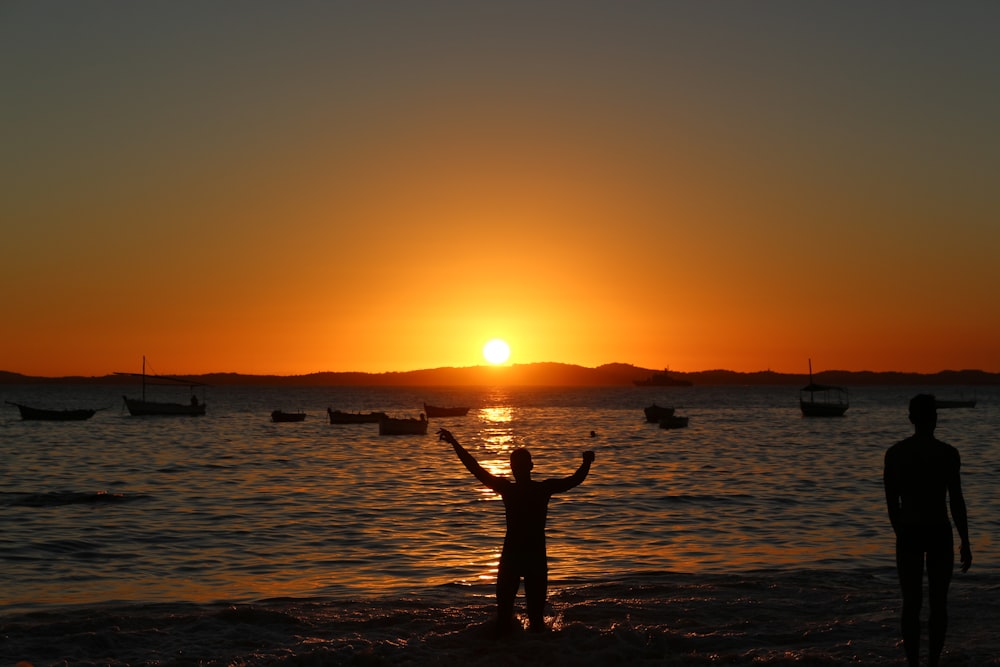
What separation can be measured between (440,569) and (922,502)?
1132 centimetres

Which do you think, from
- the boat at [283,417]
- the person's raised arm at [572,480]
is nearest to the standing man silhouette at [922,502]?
the person's raised arm at [572,480]

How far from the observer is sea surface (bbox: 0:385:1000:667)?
1184cm

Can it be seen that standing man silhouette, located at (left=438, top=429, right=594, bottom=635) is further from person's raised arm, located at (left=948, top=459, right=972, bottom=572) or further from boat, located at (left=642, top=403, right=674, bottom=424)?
boat, located at (left=642, top=403, right=674, bottom=424)

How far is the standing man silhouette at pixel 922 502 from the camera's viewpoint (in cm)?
927

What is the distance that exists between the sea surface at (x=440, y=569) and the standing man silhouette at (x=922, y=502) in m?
2.10

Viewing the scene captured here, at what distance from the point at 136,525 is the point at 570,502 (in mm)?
13016

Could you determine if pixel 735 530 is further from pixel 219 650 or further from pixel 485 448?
pixel 485 448

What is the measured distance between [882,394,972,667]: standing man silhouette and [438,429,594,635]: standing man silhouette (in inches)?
130

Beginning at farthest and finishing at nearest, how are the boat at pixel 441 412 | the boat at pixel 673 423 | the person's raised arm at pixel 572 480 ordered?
the boat at pixel 441 412 → the boat at pixel 673 423 → the person's raised arm at pixel 572 480

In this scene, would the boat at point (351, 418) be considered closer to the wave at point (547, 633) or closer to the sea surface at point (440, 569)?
the sea surface at point (440, 569)

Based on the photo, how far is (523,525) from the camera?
11195 millimetres

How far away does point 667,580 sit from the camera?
55.6 ft

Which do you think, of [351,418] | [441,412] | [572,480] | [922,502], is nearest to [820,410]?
[441,412]

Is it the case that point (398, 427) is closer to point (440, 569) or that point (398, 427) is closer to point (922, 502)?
point (440, 569)
